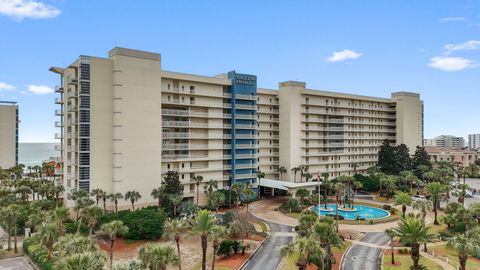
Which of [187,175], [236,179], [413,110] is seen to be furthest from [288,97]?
[413,110]

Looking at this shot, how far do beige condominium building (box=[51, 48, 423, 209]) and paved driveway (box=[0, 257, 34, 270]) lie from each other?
19.8 metres

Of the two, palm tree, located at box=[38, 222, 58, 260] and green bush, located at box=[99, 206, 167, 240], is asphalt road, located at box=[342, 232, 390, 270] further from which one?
palm tree, located at box=[38, 222, 58, 260]

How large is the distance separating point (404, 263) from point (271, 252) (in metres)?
18.3

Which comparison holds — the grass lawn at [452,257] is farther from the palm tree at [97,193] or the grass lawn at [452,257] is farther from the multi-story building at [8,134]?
the multi-story building at [8,134]

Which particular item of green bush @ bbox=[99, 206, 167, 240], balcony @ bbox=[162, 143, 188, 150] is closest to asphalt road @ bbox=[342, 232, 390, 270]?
green bush @ bbox=[99, 206, 167, 240]

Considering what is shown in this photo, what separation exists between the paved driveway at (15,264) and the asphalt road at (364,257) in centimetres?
4337

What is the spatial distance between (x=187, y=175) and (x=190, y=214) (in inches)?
716

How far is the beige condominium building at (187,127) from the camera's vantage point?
71.6 m

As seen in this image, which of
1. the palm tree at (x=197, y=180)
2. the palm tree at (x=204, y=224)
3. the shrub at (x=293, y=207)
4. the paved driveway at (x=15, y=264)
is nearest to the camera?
the palm tree at (x=204, y=224)

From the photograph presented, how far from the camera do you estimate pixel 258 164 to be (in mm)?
104750

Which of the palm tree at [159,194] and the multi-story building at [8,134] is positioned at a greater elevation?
the multi-story building at [8,134]

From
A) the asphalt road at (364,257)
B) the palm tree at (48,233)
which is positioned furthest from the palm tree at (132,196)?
the asphalt road at (364,257)

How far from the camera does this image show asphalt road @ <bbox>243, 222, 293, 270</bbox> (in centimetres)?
4770

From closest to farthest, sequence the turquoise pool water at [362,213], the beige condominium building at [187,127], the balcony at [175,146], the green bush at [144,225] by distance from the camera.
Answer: the green bush at [144,225] → the beige condominium building at [187,127] → the turquoise pool water at [362,213] → the balcony at [175,146]
